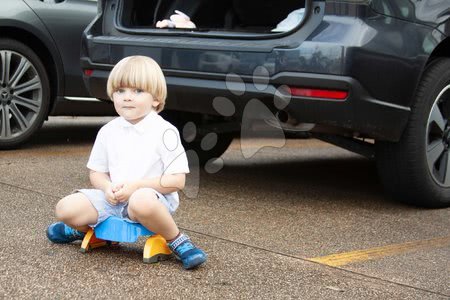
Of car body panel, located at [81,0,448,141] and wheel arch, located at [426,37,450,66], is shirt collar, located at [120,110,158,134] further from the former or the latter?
wheel arch, located at [426,37,450,66]

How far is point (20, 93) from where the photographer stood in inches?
216

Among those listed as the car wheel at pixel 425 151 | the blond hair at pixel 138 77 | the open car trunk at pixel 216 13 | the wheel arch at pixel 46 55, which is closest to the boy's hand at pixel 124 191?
the blond hair at pixel 138 77

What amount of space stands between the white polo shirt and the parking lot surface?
0.33 m

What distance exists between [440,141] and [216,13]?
159 cm

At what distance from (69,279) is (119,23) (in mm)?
2137

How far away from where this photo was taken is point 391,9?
3.79 meters

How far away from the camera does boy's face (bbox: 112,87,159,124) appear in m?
2.96

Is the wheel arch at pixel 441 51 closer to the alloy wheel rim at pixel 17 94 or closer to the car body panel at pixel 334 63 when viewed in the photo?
the car body panel at pixel 334 63

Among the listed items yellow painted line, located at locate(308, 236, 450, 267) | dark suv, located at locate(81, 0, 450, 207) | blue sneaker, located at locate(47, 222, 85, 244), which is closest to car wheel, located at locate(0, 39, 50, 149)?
dark suv, located at locate(81, 0, 450, 207)

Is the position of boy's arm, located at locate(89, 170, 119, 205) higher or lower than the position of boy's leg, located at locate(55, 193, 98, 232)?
higher

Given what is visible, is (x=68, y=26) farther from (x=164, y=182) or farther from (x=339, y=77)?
(x=164, y=182)

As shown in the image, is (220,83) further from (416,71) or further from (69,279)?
(69,279)

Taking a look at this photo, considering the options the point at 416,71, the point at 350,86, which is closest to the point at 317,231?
the point at 350,86

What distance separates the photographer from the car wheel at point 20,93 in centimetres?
538
